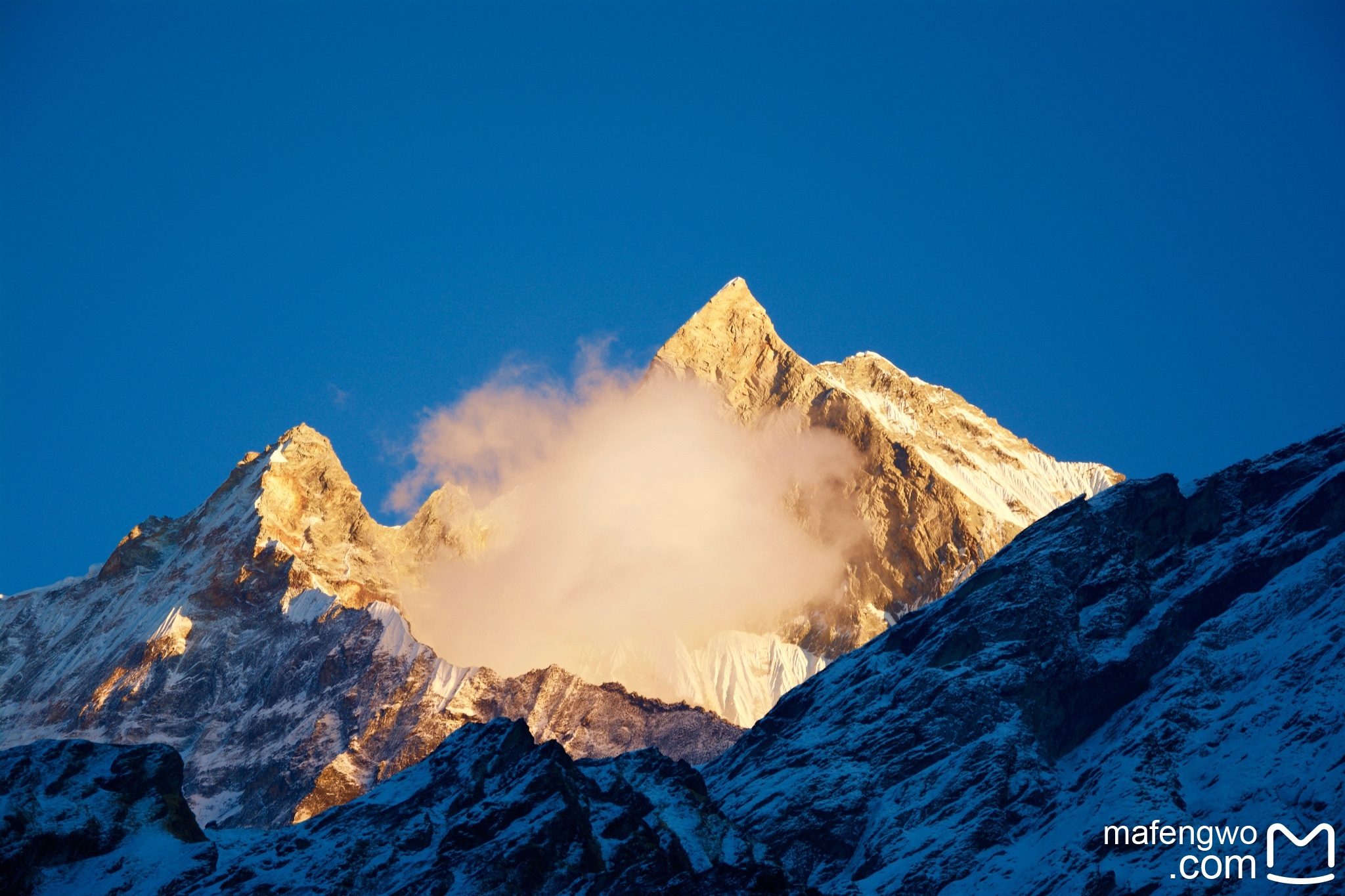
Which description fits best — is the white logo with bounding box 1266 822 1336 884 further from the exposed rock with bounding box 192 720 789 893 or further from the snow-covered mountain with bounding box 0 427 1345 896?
the exposed rock with bounding box 192 720 789 893

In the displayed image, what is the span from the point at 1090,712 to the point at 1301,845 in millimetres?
34361

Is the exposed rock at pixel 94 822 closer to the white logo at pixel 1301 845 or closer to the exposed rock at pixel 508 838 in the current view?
the exposed rock at pixel 508 838

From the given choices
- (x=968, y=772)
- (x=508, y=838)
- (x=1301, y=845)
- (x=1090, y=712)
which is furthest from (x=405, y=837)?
(x=1090, y=712)

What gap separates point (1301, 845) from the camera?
116688 mm

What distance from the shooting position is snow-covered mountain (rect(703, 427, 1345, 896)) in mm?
128000

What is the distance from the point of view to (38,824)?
11669cm

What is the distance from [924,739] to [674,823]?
3403 cm

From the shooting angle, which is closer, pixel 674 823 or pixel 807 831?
pixel 674 823

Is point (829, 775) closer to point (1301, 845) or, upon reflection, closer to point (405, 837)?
point (405, 837)

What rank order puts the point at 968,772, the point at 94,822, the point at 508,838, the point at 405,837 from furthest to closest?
the point at 968,772 → the point at 405,837 → the point at 94,822 → the point at 508,838

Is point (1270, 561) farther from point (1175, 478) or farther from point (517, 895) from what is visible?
point (517, 895)

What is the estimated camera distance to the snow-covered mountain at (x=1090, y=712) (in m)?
128

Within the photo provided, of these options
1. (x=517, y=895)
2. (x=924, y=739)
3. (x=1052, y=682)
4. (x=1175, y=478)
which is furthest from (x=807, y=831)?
(x=1175, y=478)

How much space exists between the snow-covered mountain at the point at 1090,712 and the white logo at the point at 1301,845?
0.80 m
